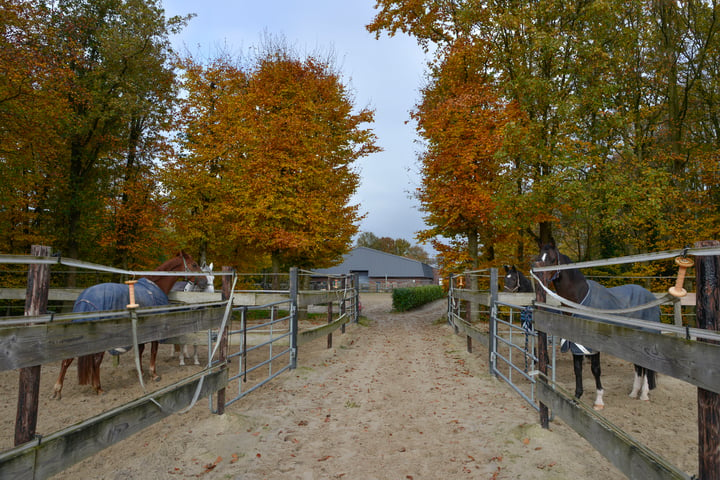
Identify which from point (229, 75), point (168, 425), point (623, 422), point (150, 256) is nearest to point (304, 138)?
point (229, 75)

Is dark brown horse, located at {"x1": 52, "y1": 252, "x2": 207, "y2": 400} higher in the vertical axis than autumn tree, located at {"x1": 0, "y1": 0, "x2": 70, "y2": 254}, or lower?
lower

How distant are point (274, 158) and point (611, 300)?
37.3 feet

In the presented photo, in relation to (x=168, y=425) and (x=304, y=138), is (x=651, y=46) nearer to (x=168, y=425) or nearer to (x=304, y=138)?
(x=304, y=138)

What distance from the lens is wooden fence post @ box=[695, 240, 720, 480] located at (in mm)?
1764

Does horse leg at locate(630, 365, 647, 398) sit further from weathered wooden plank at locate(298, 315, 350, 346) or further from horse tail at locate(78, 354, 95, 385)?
horse tail at locate(78, 354, 95, 385)

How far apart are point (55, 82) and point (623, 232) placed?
19600 mm

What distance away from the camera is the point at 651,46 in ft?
43.5

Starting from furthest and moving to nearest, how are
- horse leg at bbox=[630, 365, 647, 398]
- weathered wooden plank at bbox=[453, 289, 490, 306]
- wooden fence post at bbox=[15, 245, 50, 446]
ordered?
weathered wooden plank at bbox=[453, 289, 490, 306]
horse leg at bbox=[630, 365, 647, 398]
wooden fence post at bbox=[15, 245, 50, 446]

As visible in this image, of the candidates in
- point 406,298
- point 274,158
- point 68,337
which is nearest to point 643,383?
point 68,337

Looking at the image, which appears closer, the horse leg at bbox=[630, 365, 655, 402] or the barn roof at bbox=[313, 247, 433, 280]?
the horse leg at bbox=[630, 365, 655, 402]

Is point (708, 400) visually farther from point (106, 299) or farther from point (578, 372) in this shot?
point (106, 299)

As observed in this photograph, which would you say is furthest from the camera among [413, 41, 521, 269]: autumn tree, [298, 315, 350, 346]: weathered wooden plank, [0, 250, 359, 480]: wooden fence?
[413, 41, 521, 269]: autumn tree

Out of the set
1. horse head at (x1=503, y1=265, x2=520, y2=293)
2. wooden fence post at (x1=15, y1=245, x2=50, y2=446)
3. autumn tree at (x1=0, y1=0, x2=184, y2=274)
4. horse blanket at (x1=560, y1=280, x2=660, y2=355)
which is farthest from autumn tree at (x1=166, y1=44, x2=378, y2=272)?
wooden fence post at (x1=15, y1=245, x2=50, y2=446)

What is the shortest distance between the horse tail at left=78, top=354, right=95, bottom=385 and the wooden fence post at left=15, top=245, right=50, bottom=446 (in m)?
3.61
